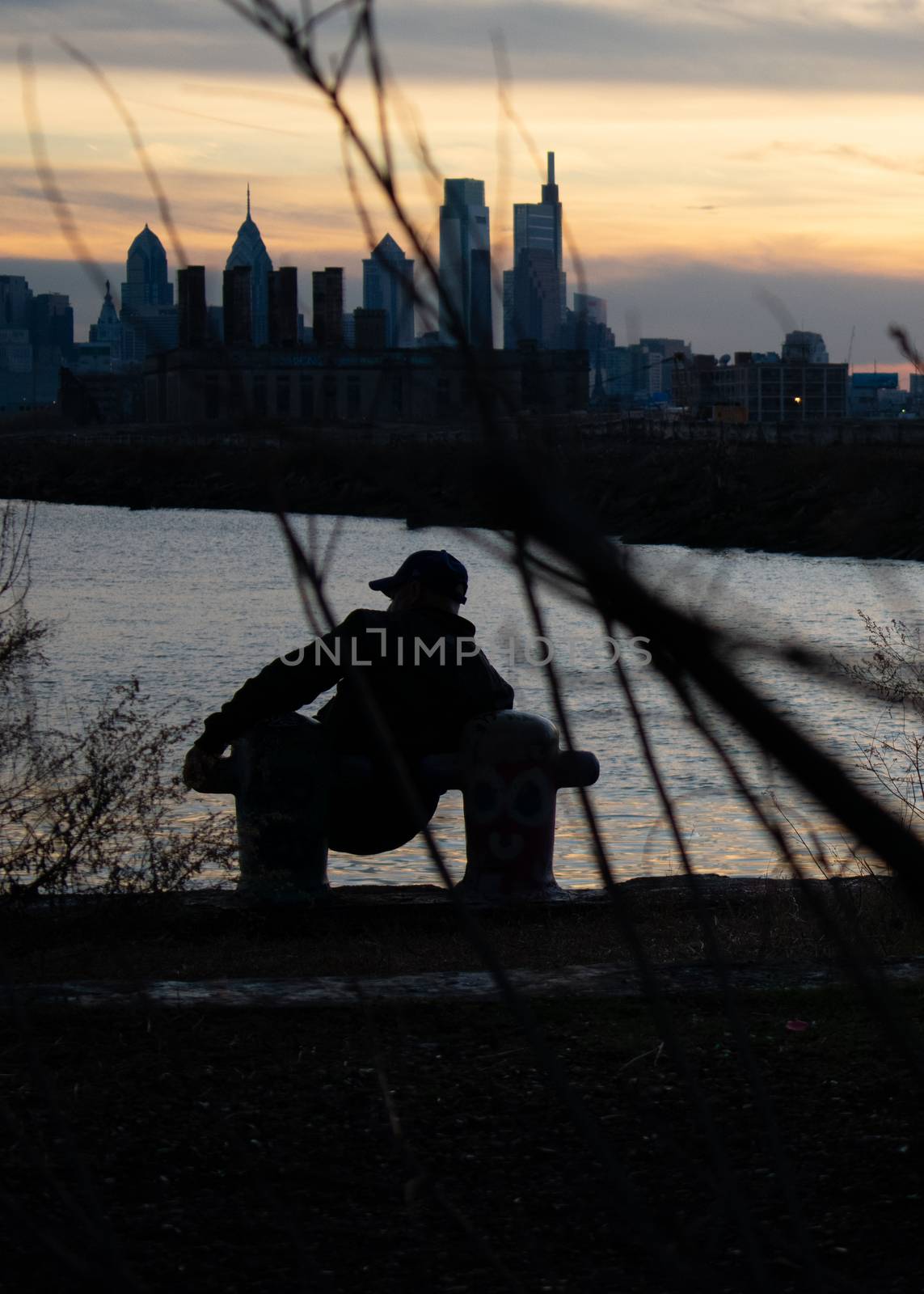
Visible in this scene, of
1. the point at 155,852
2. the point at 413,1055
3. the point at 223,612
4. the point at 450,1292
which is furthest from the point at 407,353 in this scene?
the point at 223,612

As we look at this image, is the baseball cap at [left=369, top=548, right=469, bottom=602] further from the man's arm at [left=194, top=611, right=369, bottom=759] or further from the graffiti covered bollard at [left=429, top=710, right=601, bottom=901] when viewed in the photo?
the graffiti covered bollard at [left=429, top=710, right=601, bottom=901]

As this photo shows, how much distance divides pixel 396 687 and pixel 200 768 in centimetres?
87

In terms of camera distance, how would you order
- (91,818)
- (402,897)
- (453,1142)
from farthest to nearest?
1. (402,897)
2. (91,818)
3. (453,1142)

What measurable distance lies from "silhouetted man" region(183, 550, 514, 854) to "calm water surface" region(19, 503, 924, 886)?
0.34 metres

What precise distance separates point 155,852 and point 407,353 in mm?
4834

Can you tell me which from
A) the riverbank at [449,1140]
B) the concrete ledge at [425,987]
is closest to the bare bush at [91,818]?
the riverbank at [449,1140]

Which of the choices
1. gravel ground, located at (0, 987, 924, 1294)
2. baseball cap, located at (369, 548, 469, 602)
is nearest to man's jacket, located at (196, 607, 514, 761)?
baseball cap, located at (369, 548, 469, 602)

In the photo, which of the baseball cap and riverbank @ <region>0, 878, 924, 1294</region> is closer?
riverbank @ <region>0, 878, 924, 1294</region>

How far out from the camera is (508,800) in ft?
22.2

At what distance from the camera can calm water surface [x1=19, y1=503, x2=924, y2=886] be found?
64.4 inches

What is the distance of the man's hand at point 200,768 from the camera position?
261 inches

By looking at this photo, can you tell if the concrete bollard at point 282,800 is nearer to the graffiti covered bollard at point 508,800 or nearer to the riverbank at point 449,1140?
the graffiti covered bollard at point 508,800

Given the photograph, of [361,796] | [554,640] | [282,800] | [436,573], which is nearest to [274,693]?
[282,800]

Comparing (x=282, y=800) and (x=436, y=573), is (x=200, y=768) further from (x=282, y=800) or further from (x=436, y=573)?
(x=436, y=573)
